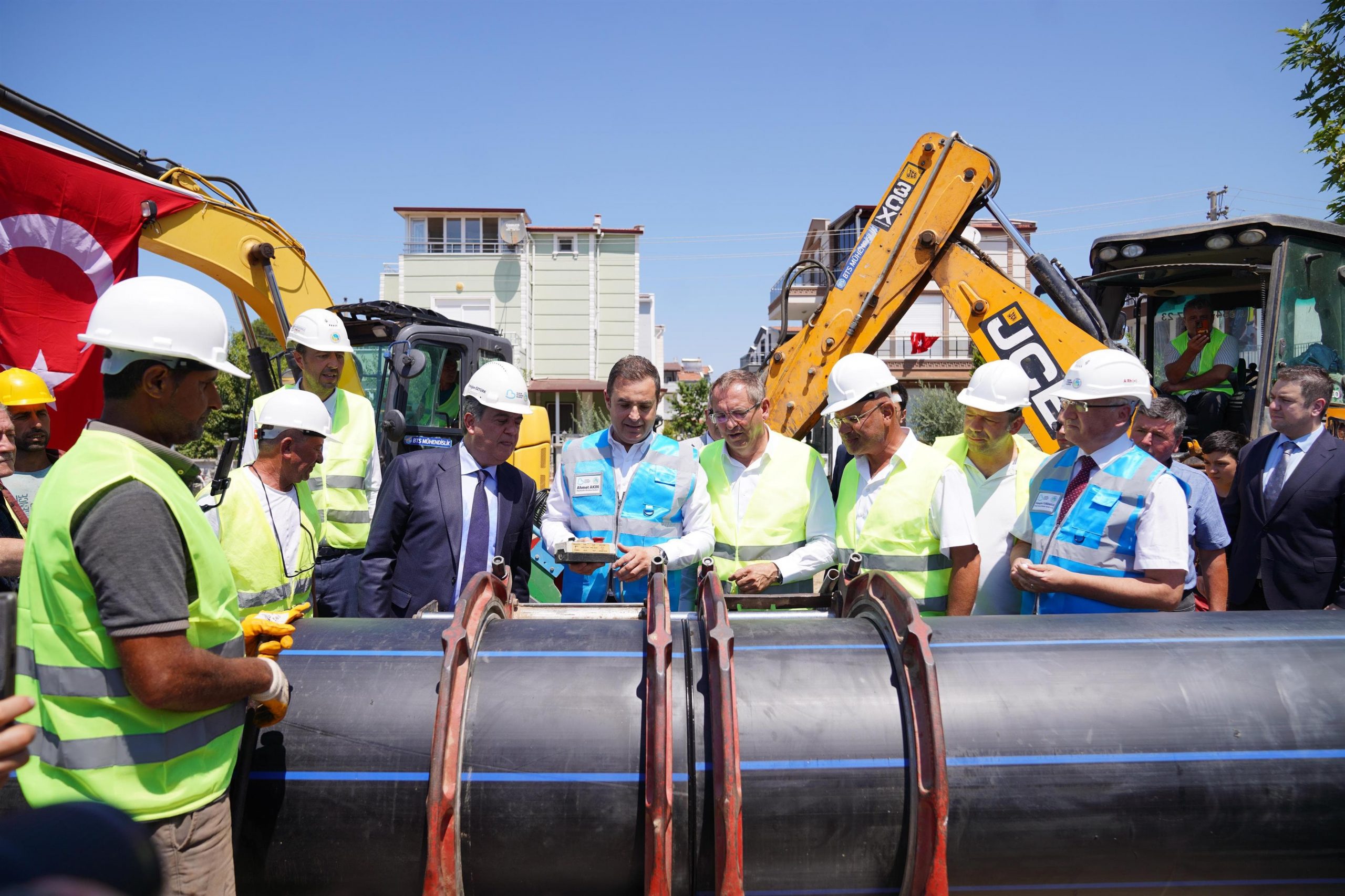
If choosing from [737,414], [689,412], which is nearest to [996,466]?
[737,414]

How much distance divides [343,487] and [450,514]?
1.26m

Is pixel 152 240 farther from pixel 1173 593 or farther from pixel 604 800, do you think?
pixel 1173 593

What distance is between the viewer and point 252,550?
3.05 meters

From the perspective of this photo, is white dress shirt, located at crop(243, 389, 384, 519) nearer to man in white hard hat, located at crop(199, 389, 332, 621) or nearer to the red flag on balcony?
man in white hard hat, located at crop(199, 389, 332, 621)

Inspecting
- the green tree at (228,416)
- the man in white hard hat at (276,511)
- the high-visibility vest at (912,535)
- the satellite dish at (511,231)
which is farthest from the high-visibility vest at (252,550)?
the satellite dish at (511,231)

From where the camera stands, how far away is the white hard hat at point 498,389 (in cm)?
362

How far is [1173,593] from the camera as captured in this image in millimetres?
2748

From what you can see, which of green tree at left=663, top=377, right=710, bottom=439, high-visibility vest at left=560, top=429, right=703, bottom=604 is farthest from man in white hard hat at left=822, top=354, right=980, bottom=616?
green tree at left=663, top=377, right=710, bottom=439

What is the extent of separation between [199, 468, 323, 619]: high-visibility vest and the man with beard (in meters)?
1.55

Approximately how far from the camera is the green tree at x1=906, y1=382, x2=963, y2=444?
3169 centimetres

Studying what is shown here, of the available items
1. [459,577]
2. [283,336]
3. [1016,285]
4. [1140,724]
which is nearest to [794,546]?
[459,577]

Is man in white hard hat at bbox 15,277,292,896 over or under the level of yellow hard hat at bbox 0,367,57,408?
under

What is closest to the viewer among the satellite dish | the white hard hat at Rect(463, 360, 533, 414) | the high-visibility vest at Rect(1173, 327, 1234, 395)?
the white hard hat at Rect(463, 360, 533, 414)

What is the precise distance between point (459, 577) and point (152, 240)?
454 cm
